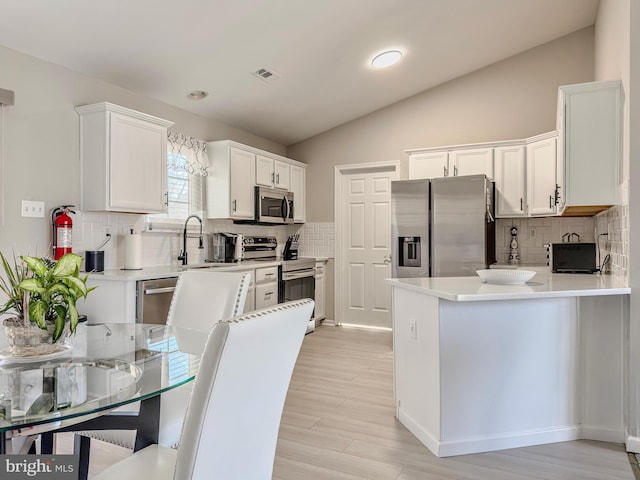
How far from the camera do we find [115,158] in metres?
3.39

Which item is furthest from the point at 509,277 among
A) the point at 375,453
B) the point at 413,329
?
the point at 375,453

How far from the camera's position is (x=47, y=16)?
2768mm

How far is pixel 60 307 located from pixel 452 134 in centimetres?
470

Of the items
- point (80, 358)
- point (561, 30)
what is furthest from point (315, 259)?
point (80, 358)

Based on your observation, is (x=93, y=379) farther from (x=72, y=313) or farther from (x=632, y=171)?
(x=632, y=171)

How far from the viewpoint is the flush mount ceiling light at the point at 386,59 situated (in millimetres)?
4306

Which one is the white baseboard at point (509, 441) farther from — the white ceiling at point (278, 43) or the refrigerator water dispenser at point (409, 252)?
the white ceiling at point (278, 43)

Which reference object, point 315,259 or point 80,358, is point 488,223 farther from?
point 80,358

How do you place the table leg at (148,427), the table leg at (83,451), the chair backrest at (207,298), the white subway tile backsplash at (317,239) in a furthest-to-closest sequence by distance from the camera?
1. the white subway tile backsplash at (317,239)
2. the chair backrest at (207,298)
3. the table leg at (83,451)
4. the table leg at (148,427)

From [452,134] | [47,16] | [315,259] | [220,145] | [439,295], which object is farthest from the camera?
[315,259]

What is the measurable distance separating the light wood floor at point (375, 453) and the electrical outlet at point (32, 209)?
1495mm

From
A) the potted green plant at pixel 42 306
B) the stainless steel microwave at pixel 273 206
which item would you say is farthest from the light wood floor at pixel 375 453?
the stainless steel microwave at pixel 273 206

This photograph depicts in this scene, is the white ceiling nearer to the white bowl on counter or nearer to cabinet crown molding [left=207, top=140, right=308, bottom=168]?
cabinet crown molding [left=207, top=140, right=308, bottom=168]

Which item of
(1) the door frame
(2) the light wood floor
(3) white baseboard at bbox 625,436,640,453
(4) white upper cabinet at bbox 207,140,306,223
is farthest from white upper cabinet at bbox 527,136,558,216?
(4) white upper cabinet at bbox 207,140,306,223
